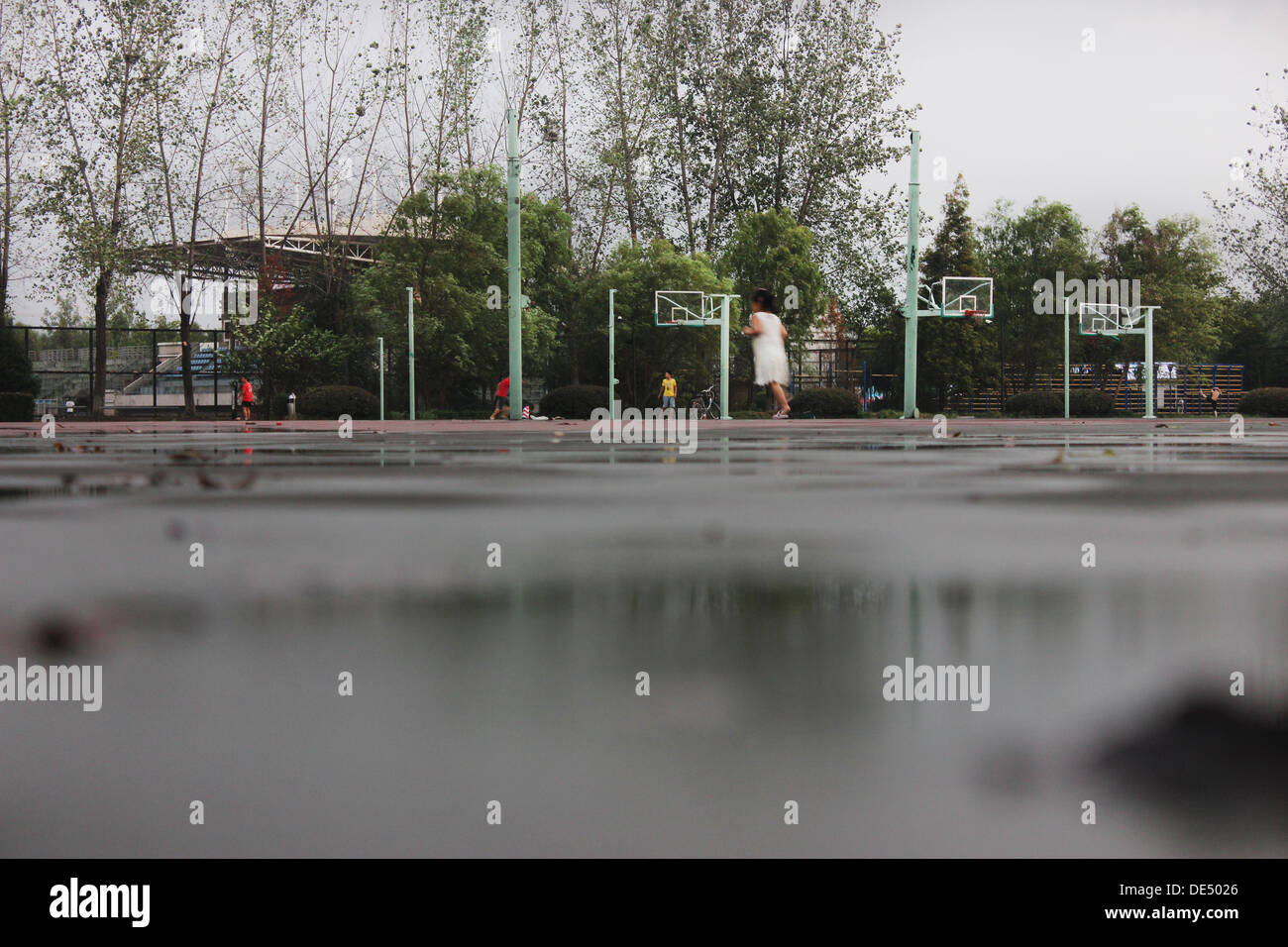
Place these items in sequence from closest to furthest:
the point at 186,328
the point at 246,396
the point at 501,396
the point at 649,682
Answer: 1. the point at 649,682
2. the point at 246,396
3. the point at 501,396
4. the point at 186,328

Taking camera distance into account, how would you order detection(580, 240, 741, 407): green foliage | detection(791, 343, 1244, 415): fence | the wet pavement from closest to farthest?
the wet pavement < detection(580, 240, 741, 407): green foliage < detection(791, 343, 1244, 415): fence

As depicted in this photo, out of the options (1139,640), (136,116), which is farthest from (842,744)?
(136,116)

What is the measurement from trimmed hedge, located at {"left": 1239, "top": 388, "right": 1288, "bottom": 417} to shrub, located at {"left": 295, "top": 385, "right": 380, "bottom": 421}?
34068mm

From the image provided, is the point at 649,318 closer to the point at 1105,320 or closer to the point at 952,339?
the point at 952,339

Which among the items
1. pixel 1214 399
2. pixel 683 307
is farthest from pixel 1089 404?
pixel 683 307

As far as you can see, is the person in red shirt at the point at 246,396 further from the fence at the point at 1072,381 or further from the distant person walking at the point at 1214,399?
the distant person walking at the point at 1214,399

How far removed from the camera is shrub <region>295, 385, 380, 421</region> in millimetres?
44281

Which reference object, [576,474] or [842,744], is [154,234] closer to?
[576,474]

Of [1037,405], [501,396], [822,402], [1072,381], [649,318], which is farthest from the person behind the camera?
[1072,381]

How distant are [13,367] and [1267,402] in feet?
152

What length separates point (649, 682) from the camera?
3883mm

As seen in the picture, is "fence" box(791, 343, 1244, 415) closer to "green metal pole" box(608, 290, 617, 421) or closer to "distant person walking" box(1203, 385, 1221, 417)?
"distant person walking" box(1203, 385, 1221, 417)

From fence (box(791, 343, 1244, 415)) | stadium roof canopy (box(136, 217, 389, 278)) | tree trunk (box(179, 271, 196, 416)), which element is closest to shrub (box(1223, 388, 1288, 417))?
fence (box(791, 343, 1244, 415))

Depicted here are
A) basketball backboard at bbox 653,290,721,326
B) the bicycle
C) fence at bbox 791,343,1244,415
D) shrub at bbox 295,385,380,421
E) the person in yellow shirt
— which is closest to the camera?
shrub at bbox 295,385,380,421
